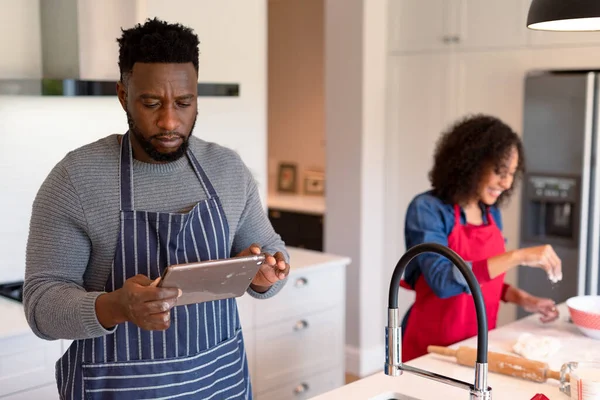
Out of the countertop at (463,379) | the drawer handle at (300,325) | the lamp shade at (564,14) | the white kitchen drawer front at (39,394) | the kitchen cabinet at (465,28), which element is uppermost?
the kitchen cabinet at (465,28)

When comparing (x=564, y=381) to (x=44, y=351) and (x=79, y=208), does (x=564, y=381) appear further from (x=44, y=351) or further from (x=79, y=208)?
(x=44, y=351)

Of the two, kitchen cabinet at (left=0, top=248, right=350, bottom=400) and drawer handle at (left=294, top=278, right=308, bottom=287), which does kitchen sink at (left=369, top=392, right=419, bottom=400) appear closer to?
kitchen cabinet at (left=0, top=248, right=350, bottom=400)

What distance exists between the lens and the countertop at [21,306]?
2199mm

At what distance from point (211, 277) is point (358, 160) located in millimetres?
2859

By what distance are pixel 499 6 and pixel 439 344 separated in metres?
2.17

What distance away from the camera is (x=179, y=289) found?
147 cm

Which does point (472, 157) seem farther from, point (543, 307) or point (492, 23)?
point (492, 23)

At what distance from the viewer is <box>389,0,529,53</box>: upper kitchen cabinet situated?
156 inches

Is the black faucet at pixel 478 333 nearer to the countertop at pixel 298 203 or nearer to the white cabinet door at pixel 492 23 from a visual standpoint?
the white cabinet door at pixel 492 23

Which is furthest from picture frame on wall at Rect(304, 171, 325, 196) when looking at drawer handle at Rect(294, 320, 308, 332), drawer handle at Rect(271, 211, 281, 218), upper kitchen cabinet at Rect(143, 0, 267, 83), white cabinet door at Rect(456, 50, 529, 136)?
drawer handle at Rect(294, 320, 308, 332)

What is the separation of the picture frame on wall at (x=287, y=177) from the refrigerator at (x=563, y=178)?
2516 mm

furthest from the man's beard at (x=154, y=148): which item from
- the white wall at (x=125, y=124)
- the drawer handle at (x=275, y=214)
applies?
the drawer handle at (x=275, y=214)

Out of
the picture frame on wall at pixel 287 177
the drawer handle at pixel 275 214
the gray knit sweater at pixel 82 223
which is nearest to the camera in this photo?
the gray knit sweater at pixel 82 223

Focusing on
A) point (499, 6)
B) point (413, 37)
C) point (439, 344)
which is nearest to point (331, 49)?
point (413, 37)
